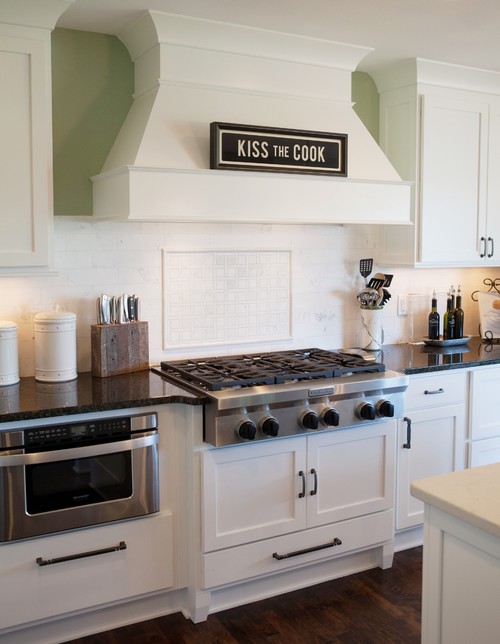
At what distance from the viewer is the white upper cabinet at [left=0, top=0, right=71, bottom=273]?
9.61 ft

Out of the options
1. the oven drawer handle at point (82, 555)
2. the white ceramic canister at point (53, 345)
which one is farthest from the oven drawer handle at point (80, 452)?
the white ceramic canister at point (53, 345)

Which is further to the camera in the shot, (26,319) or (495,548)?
(26,319)

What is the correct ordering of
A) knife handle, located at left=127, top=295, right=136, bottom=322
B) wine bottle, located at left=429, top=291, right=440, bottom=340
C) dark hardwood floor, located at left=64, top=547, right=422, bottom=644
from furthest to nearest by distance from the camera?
wine bottle, located at left=429, top=291, right=440, bottom=340
knife handle, located at left=127, top=295, right=136, bottom=322
dark hardwood floor, located at left=64, top=547, right=422, bottom=644

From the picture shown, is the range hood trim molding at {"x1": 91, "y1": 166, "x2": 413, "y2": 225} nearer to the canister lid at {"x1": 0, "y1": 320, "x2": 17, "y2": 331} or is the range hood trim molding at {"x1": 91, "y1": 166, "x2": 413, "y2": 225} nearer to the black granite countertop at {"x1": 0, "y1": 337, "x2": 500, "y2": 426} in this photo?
the canister lid at {"x1": 0, "y1": 320, "x2": 17, "y2": 331}

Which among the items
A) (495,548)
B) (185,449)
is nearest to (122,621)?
(185,449)

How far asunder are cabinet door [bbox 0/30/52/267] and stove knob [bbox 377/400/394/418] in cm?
159

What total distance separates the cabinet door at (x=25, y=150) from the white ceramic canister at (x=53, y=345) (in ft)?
0.92

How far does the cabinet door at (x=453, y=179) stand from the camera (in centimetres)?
400

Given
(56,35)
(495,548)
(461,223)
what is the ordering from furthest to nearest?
(461,223), (56,35), (495,548)

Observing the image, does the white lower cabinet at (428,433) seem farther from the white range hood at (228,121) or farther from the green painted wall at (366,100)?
the green painted wall at (366,100)

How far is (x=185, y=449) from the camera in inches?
119

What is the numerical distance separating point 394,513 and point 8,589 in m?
1.79

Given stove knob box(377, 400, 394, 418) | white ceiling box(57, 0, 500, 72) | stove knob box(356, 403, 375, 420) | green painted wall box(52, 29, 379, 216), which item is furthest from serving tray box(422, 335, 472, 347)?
green painted wall box(52, 29, 379, 216)

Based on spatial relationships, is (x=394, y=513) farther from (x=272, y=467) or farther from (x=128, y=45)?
(x=128, y=45)
